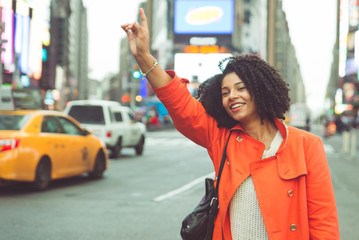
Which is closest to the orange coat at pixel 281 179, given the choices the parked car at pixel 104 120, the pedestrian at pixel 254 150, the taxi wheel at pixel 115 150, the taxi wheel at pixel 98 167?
the pedestrian at pixel 254 150

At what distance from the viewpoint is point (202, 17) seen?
6581 cm

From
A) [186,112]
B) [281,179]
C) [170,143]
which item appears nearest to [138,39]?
[186,112]

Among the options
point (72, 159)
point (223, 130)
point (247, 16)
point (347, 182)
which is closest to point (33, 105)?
point (72, 159)

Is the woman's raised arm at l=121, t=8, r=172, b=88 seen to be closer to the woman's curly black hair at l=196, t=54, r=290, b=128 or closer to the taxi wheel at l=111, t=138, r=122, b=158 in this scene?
the woman's curly black hair at l=196, t=54, r=290, b=128

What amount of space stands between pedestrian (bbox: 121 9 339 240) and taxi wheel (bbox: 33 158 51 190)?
24.6 feet

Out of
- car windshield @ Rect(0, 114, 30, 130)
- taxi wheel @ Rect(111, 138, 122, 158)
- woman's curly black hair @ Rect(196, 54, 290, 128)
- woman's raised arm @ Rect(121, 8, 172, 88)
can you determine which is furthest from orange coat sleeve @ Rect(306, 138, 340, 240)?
taxi wheel @ Rect(111, 138, 122, 158)

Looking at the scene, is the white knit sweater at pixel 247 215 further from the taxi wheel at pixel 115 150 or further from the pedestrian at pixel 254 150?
the taxi wheel at pixel 115 150

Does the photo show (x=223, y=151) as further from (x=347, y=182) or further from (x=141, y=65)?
(x=347, y=182)

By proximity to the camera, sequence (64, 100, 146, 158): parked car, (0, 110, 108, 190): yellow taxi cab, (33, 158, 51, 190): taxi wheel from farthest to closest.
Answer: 1. (64, 100, 146, 158): parked car
2. (33, 158, 51, 190): taxi wheel
3. (0, 110, 108, 190): yellow taxi cab

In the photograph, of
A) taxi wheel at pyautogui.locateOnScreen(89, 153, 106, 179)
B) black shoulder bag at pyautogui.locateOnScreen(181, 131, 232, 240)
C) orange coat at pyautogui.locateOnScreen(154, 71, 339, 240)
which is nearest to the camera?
orange coat at pyautogui.locateOnScreen(154, 71, 339, 240)

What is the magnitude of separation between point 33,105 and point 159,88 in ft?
35.4

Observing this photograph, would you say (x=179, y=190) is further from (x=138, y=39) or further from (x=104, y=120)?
(x=138, y=39)

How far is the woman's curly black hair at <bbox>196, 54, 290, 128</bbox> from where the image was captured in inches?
112

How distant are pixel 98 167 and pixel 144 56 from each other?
32.9ft
